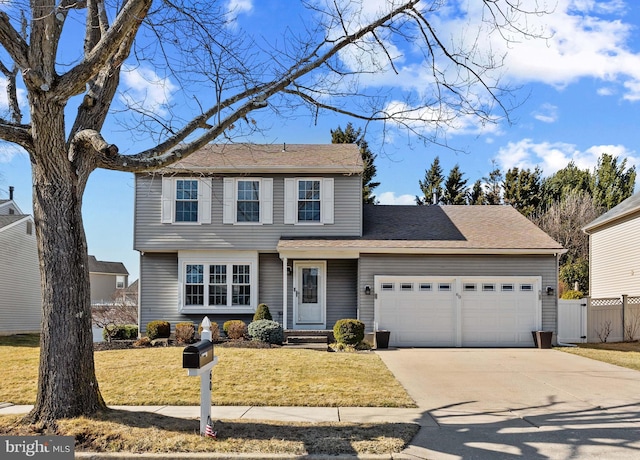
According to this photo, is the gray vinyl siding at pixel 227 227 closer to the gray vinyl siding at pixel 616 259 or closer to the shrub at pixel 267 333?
the shrub at pixel 267 333

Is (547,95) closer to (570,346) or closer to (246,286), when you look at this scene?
(570,346)

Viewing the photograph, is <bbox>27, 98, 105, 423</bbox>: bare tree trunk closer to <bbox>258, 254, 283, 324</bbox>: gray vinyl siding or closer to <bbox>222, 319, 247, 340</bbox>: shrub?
<bbox>222, 319, 247, 340</bbox>: shrub

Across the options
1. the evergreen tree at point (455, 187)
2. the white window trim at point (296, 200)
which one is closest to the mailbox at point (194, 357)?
the white window trim at point (296, 200)

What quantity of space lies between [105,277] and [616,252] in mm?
35158

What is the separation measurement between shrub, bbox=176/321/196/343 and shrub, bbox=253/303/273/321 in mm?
1979

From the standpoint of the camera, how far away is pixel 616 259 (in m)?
22.8

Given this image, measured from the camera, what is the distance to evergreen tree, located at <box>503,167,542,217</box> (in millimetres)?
36969

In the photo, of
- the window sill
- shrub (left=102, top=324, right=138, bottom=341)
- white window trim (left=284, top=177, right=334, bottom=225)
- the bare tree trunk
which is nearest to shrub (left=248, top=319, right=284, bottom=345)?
the window sill

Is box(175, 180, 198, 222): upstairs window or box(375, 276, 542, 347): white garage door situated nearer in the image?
box(375, 276, 542, 347): white garage door

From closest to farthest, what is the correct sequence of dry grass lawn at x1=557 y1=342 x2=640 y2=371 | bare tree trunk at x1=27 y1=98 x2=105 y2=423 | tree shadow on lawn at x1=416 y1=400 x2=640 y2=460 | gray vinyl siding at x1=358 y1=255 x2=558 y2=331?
tree shadow on lawn at x1=416 y1=400 x2=640 y2=460
bare tree trunk at x1=27 y1=98 x2=105 y2=423
dry grass lawn at x1=557 y1=342 x2=640 y2=371
gray vinyl siding at x1=358 y1=255 x2=558 y2=331

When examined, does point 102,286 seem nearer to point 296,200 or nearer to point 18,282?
point 18,282

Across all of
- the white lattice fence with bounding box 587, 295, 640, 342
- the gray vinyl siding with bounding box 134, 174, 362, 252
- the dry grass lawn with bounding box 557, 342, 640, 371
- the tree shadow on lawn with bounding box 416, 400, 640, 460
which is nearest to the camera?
the tree shadow on lawn with bounding box 416, 400, 640, 460

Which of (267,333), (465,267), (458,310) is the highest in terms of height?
(465,267)

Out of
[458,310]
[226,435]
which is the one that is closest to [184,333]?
[458,310]
